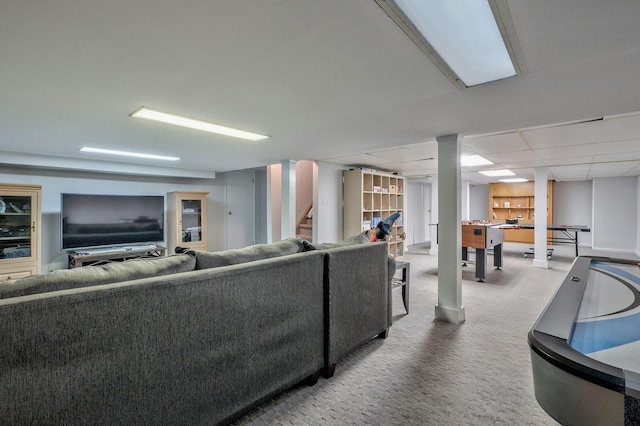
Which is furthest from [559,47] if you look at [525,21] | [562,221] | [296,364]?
[562,221]

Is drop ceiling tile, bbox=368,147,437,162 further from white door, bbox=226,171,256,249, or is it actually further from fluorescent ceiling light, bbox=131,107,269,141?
white door, bbox=226,171,256,249

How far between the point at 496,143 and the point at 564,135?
0.68m

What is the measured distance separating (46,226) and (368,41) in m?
5.70

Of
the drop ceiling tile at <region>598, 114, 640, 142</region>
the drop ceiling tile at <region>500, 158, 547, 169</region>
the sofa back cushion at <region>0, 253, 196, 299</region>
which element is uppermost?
the drop ceiling tile at <region>500, 158, 547, 169</region>

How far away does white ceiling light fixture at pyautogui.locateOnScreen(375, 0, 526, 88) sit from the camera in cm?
116

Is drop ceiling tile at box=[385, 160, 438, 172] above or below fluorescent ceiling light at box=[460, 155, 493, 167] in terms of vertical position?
above

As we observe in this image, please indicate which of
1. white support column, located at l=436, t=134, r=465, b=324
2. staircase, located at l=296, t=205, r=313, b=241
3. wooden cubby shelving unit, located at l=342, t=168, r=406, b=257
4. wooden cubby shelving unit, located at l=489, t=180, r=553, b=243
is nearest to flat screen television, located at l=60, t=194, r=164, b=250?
staircase, located at l=296, t=205, r=313, b=241

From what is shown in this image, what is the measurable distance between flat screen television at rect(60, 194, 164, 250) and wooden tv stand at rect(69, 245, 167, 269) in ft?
0.42

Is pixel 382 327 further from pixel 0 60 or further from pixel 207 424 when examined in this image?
pixel 0 60

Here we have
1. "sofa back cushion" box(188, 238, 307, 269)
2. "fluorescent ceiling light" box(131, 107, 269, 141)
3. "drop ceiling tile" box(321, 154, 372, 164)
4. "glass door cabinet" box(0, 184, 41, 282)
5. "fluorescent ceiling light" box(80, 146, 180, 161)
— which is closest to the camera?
"sofa back cushion" box(188, 238, 307, 269)

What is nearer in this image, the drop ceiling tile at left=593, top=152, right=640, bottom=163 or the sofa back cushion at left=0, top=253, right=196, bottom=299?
the sofa back cushion at left=0, top=253, right=196, bottom=299

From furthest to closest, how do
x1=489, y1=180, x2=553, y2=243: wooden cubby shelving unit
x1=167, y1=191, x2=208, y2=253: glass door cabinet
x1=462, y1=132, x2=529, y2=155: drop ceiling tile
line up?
x1=489, y1=180, x2=553, y2=243: wooden cubby shelving unit, x1=167, y1=191, x2=208, y2=253: glass door cabinet, x1=462, y1=132, x2=529, y2=155: drop ceiling tile

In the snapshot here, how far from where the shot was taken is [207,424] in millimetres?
1477

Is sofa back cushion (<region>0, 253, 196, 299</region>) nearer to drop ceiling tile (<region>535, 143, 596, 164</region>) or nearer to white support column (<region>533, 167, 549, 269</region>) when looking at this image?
drop ceiling tile (<region>535, 143, 596, 164</region>)
